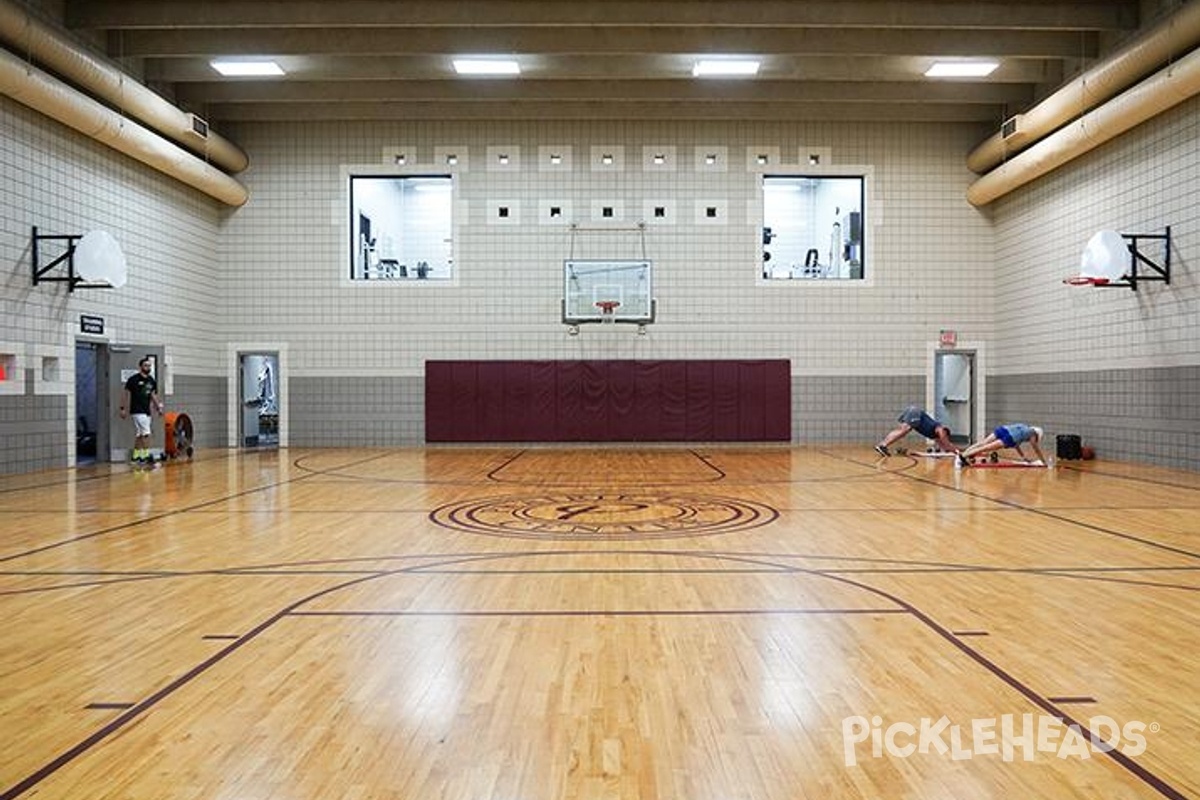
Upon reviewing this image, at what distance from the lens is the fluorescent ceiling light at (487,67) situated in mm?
15414

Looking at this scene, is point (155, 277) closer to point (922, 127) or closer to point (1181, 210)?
point (922, 127)

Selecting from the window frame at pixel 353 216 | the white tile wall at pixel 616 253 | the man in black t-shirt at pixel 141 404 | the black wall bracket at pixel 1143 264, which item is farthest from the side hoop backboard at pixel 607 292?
the black wall bracket at pixel 1143 264

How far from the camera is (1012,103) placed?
58.1 feet

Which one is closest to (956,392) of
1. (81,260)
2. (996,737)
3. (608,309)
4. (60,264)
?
(608,309)

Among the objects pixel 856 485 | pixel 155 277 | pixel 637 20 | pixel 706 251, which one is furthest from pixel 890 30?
pixel 155 277

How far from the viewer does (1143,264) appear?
1395 cm

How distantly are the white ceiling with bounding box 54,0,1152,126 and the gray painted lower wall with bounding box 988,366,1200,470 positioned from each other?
5269 mm

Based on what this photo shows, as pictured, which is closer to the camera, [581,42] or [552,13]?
[552,13]

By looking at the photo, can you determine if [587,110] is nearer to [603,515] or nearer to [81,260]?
[81,260]

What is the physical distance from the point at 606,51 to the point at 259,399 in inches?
439

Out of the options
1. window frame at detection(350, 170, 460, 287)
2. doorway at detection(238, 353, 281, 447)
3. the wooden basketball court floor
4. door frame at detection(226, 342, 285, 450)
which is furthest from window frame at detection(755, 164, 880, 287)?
the wooden basketball court floor

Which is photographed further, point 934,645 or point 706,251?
point 706,251

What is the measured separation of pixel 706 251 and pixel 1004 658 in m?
15.6

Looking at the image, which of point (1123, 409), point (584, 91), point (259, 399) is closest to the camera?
point (1123, 409)
